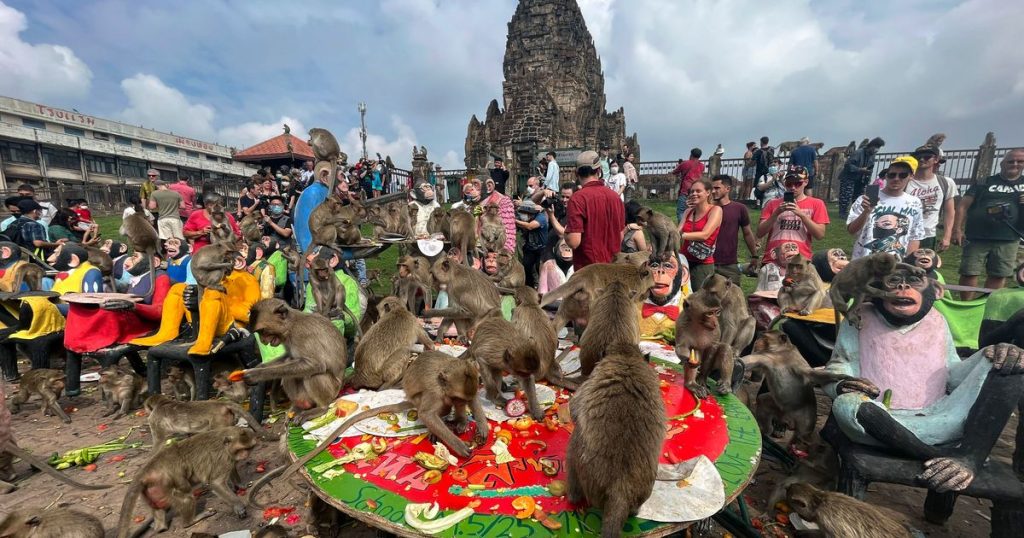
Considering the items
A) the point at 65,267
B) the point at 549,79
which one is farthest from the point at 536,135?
the point at 65,267

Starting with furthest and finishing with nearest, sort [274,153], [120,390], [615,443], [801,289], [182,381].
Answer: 1. [274,153]
2. [182,381]
3. [120,390]
4. [801,289]
5. [615,443]

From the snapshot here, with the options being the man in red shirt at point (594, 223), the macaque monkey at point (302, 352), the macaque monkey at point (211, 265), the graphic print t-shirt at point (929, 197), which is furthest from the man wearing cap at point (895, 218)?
the macaque monkey at point (211, 265)

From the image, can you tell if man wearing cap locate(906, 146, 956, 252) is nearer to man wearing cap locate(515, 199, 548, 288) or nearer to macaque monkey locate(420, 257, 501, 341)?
man wearing cap locate(515, 199, 548, 288)

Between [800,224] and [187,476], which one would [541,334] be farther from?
[800,224]

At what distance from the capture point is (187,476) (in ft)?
11.5

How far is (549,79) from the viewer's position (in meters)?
37.7

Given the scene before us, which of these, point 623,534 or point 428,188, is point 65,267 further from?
point 623,534

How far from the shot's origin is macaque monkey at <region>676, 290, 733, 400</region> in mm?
3697

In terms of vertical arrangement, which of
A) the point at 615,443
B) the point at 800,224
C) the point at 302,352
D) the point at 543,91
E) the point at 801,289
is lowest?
the point at 615,443

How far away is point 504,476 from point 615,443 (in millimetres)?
824

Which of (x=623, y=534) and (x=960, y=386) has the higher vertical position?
(x=960, y=386)

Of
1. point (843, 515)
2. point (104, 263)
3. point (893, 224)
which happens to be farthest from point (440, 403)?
point (104, 263)

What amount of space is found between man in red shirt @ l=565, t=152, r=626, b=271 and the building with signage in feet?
140

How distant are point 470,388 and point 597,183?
12.7 feet
